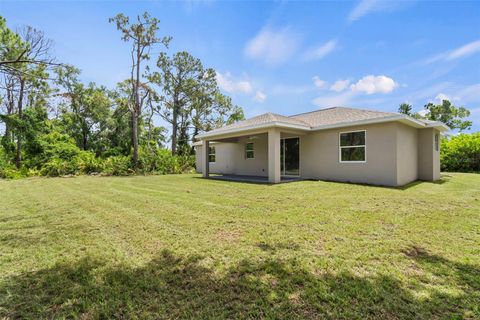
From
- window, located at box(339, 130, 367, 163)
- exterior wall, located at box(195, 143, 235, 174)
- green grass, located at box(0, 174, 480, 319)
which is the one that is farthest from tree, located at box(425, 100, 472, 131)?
green grass, located at box(0, 174, 480, 319)

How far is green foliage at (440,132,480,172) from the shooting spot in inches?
656

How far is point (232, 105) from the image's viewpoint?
31047mm

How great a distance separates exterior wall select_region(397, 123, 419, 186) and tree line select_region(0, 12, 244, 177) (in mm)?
15314

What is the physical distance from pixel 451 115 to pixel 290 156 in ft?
95.2

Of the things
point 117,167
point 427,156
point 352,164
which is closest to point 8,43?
point 117,167

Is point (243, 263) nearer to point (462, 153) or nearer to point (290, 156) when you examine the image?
point (290, 156)

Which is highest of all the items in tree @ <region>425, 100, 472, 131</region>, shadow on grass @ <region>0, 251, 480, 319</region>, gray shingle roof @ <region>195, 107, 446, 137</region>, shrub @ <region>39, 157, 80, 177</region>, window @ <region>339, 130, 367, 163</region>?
tree @ <region>425, 100, 472, 131</region>

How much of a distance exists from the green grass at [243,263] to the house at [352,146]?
4407 millimetres

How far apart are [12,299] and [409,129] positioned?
13.8m

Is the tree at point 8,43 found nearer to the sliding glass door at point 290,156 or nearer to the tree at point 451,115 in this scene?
the sliding glass door at point 290,156

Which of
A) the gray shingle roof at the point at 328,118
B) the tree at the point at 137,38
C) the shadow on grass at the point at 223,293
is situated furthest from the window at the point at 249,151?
the shadow on grass at the point at 223,293

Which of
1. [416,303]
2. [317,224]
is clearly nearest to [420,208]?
[317,224]

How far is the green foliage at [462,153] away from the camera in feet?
54.7

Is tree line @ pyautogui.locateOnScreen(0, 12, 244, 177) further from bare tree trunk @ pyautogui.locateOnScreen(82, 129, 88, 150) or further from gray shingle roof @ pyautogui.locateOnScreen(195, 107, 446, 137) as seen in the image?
gray shingle roof @ pyautogui.locateOnScreen(195, 107, 446, 137)
